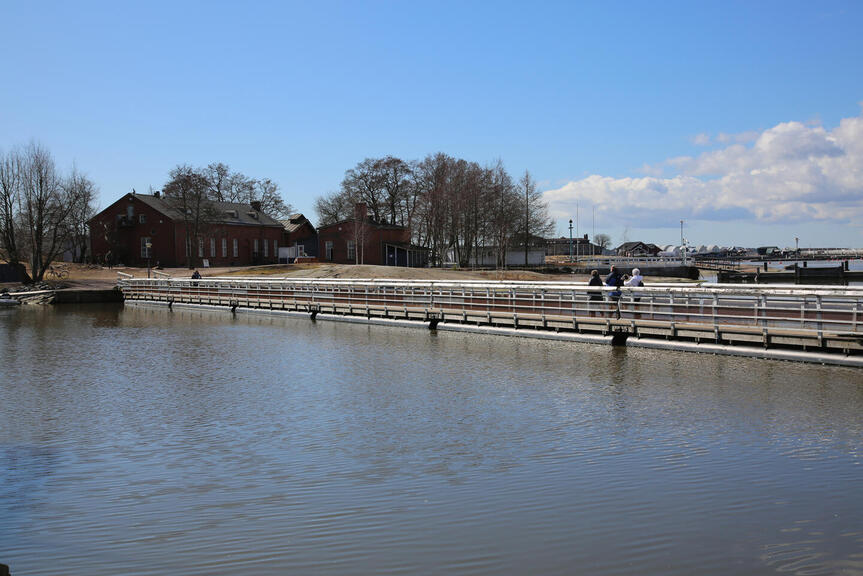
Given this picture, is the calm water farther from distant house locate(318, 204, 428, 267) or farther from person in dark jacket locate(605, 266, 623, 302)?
distant house locate(318, 204, 428, 267)

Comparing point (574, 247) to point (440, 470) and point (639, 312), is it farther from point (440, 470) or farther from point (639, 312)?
point (440, 470)

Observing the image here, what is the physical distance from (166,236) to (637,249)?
126m

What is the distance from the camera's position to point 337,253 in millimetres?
79375

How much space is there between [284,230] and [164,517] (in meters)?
80.7

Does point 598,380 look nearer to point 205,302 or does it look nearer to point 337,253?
point 205,302

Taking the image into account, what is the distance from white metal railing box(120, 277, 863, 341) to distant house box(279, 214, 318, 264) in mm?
41926

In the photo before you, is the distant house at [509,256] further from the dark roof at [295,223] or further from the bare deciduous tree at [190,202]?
the bare deciduous tree at [190,202]

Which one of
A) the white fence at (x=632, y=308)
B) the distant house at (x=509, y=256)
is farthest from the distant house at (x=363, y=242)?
the white fence at (x=632, y=308)

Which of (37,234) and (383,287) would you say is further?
(37,234)

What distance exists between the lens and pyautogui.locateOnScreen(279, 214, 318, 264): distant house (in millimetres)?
82938

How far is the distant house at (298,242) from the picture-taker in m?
82.9

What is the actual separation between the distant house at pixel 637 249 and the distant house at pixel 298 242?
10194cm

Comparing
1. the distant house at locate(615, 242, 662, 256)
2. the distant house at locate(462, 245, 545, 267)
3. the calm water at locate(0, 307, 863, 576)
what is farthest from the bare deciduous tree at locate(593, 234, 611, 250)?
the calm water at locate(0, 307, 863, 576)

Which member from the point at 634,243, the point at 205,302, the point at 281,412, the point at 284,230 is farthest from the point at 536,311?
the point at 634,243
